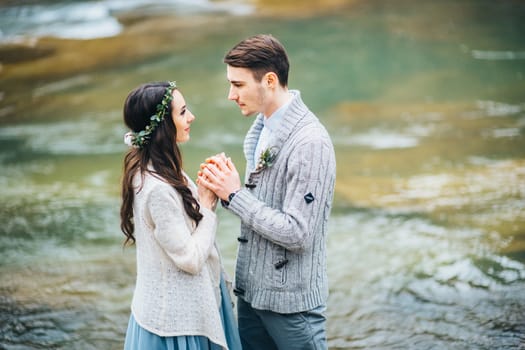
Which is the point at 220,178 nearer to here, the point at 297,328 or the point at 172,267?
the point at 172,267

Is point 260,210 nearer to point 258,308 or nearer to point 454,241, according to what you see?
point 258,308

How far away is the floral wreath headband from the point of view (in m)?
2.33

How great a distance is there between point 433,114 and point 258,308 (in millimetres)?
6072

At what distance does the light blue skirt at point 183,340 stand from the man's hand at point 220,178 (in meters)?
→ 0.48

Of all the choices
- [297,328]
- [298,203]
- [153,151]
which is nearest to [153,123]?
[153,151]

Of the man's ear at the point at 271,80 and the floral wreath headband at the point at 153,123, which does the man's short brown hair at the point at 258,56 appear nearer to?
the man's ear at the point at 271,80

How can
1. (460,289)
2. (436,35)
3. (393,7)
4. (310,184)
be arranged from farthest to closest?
1. (393,7)
2. (436,35)
3. (460,289)
4. (310,184)

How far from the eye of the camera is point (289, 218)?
7.36 feet

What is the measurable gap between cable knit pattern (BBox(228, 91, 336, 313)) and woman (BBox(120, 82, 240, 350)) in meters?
0.16

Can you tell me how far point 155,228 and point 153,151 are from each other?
27cm

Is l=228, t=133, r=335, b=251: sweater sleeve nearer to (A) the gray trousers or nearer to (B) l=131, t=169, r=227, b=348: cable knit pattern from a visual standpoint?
(B) l=131, t=169, r=227, b=348: cable knit pattern

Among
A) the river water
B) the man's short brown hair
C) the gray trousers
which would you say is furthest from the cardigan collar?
the river water

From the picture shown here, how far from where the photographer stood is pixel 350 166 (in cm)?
666

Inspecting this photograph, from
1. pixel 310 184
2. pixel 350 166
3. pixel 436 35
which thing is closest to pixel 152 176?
pixel 310 184
